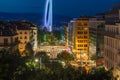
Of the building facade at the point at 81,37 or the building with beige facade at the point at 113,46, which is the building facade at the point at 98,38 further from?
the building with beige facade at the point at 113,46

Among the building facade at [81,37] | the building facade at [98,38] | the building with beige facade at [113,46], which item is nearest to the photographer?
the building with beige facade at [113,46]

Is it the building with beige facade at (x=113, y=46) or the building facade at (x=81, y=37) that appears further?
the building facade at (x=81, y=37)

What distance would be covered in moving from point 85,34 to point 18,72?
110918 millimetres

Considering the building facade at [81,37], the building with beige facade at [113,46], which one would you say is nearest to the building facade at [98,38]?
the building facade at [81,37]

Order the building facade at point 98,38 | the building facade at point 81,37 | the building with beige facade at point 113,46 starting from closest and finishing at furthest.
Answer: the building with beige facade at point 113,46, the building facade at point 98,38, the building facade at point 81,37

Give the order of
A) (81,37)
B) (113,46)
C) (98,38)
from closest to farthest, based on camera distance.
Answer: (113,46) → (98,38) → (81,37)

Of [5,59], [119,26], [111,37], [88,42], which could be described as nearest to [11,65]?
[5,59]

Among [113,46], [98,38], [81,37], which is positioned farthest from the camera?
[81,37]

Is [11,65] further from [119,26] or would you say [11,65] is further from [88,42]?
[88,42]

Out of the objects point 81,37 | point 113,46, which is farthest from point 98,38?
point 113,46

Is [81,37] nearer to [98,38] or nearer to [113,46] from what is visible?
[98,38]

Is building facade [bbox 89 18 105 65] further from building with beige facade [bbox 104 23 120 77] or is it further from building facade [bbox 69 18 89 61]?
building with beige facade [bbox 104 23 120 77]

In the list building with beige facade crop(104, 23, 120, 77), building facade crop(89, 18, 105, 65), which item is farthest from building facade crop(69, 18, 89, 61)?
building with beige facade crop(104, 23, 120, 77)

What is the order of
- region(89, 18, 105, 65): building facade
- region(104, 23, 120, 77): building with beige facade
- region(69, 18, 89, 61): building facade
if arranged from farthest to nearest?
1. region(69, 18, 89, 61): building facade
2. region(89, 18, 105, 65): building facade
3. region(104, 23, 120, 77): building with beige facade
